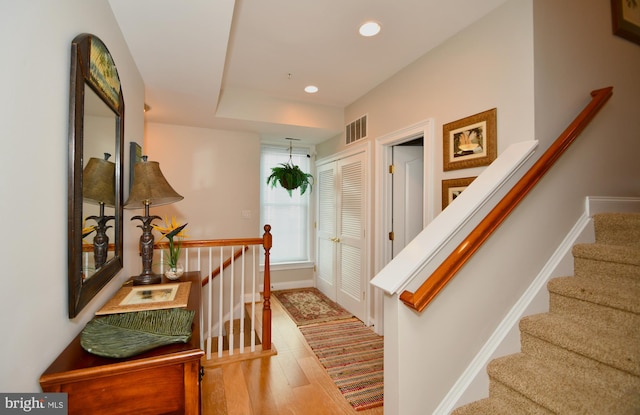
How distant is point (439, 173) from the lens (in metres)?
2.27

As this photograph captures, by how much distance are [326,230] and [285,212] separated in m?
0.82

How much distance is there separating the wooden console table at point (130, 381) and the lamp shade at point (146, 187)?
2.86 ft

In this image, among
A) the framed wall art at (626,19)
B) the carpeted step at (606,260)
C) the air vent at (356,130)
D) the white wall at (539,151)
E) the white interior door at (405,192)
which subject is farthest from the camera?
the air vent at (356,130)

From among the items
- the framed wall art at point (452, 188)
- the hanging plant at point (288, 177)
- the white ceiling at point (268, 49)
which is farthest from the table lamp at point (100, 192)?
the hanging plant at point (288, 177)

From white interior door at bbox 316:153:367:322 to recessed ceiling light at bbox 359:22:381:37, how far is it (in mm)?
1350

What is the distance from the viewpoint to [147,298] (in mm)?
1477

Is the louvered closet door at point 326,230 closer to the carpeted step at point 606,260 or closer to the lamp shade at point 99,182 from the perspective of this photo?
the carpeted step at point 606,260

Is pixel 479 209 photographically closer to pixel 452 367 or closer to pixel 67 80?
pixel 452 367

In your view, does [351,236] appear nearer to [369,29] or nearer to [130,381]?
[369,29]

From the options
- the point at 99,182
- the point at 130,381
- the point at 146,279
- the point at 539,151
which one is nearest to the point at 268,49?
the point at 99,182

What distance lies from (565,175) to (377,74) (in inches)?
70.8

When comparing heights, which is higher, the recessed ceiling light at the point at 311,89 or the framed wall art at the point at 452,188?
the recessed ceiling light at the point at 311,89

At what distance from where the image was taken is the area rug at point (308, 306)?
3367mm

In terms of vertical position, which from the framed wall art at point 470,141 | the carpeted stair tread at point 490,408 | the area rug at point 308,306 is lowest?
the area rug at point 308,306
